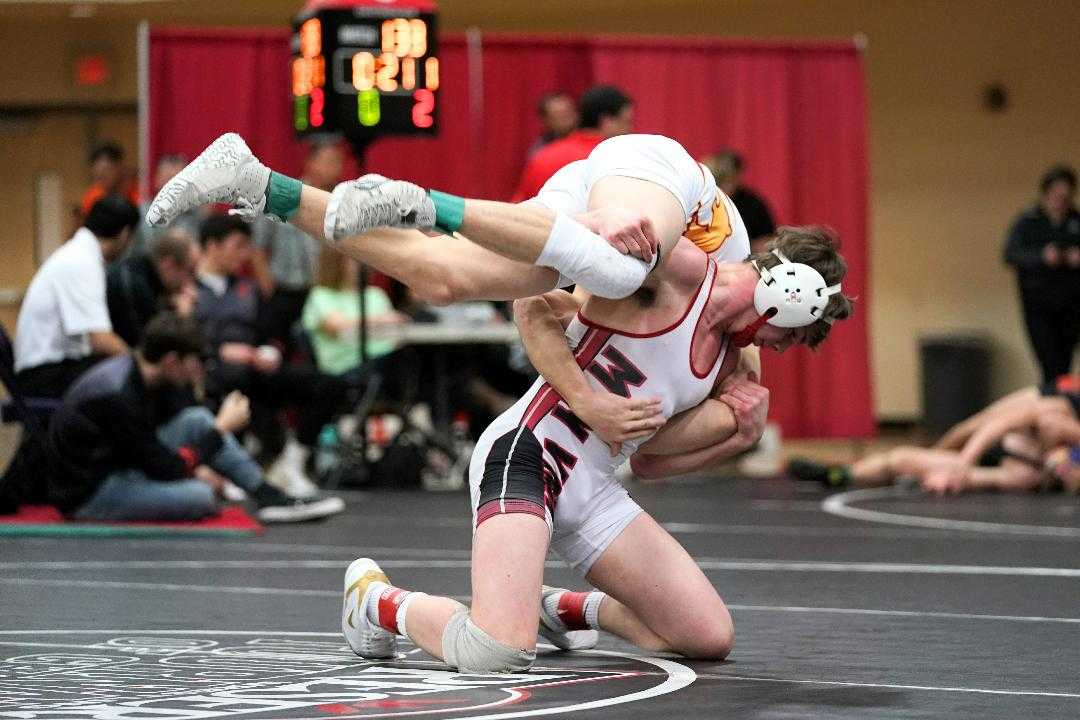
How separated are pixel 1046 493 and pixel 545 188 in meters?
5.17

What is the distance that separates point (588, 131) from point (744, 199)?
166cm

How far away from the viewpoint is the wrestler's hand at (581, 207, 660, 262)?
3.38 metres

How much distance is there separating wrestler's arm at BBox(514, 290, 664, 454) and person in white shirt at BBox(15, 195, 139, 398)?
3.58m

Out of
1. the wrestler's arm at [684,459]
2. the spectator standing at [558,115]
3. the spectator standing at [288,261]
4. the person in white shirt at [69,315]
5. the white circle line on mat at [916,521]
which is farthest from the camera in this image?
the spectator standing at [558,115]

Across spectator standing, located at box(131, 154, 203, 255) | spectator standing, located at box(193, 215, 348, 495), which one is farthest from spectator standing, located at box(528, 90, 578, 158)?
spectator standing, located at box(131, 154, 203, 255)

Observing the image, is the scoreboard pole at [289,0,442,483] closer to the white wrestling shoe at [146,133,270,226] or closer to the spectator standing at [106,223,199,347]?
the spectator standing at [106,223,199,347]

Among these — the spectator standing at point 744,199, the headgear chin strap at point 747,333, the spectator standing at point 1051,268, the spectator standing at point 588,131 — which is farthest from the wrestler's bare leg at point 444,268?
the spectator standing at point 1051,268

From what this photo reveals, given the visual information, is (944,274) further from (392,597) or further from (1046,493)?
(392,597)

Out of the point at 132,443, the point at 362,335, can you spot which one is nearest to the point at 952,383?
the point at 362,335

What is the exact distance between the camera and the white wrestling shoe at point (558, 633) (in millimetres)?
3941

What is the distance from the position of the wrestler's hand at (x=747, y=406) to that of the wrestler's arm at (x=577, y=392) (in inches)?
7.4

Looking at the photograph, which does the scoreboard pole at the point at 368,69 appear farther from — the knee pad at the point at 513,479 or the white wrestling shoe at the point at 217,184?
the white wrestling shoe at the point at 217,184

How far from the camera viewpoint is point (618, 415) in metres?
3.65

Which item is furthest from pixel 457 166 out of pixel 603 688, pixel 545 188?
pixel 603 688
